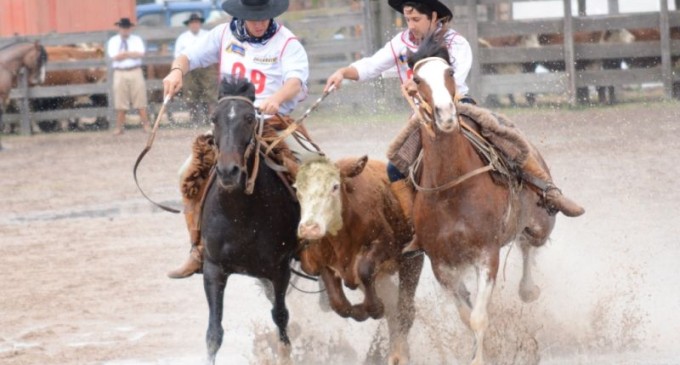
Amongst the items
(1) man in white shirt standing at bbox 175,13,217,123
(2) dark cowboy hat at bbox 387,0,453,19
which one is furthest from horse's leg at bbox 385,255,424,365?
(1) man in white shirt standing at bbox 175,13,217,123

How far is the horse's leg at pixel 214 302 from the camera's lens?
291 inches

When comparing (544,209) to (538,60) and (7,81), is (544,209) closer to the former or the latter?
(538,60)

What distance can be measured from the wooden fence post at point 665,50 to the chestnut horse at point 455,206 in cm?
1392

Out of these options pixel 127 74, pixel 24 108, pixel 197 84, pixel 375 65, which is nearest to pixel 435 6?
pixel 375 65

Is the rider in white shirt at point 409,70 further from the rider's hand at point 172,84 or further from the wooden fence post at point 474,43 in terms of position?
the wooden fence post at point 474,43

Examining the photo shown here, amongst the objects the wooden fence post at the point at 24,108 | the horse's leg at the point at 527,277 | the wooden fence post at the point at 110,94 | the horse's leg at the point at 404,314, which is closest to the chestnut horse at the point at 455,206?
the horse's leg at the point at 404,314

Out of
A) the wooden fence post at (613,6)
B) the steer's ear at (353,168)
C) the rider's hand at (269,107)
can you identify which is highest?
the wooden fence post at (613,6)

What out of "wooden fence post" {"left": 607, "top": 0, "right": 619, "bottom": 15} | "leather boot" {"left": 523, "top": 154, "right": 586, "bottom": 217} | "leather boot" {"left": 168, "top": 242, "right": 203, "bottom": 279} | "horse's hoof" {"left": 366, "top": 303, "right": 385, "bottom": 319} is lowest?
"horse's hoof" {"left": 366, "top": 303, "right": 385, "bottom": 319}

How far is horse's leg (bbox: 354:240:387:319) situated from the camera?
25.3 ft

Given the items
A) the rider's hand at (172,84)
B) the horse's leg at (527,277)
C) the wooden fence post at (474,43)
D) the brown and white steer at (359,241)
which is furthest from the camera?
the wooden fence post at (474,43)

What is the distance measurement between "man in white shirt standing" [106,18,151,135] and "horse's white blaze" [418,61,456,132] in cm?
1570

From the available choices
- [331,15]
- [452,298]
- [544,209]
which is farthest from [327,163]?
[331,15]

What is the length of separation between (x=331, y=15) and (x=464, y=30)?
256 cm

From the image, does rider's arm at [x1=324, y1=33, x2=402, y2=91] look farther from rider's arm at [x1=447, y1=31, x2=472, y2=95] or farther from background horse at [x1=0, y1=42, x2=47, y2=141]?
background horse at [x1=0, y1=42, x2=47, y2=141]
